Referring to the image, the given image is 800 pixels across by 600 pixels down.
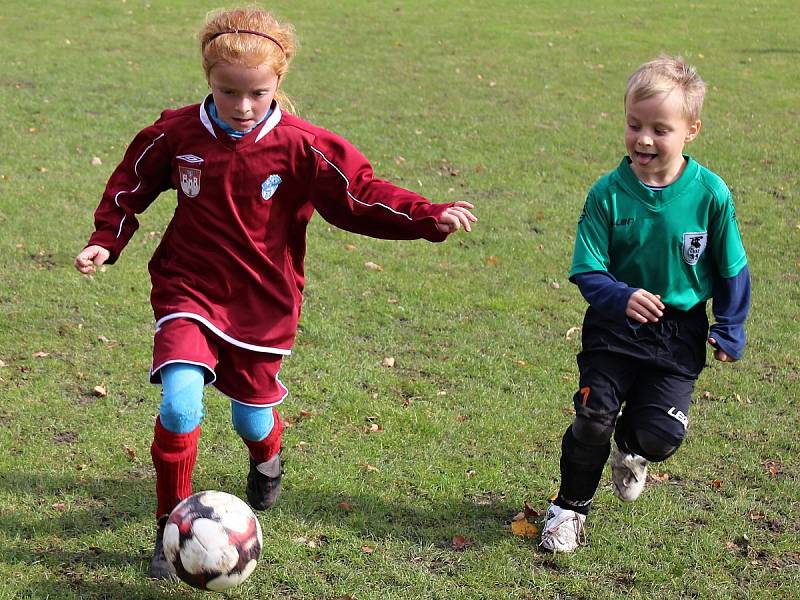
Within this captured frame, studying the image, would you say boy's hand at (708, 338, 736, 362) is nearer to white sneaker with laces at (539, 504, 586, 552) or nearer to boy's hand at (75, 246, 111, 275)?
white sneaker with laces at (539, 504, 586, 552)

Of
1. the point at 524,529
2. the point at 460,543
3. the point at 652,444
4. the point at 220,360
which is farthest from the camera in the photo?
the point at 524,529

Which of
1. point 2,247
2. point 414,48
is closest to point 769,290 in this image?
point 2,247

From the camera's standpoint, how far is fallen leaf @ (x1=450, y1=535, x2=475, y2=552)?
4.58m

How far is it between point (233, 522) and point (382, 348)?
296 cm

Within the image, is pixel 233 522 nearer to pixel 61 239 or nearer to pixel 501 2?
pixel 61 239

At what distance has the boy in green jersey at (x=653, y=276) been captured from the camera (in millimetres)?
4309

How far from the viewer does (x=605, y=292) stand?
4242mm

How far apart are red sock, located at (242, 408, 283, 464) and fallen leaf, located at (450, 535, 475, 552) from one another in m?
0.85

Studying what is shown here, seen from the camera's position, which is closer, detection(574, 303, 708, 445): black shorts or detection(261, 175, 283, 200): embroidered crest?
detection(261, 175, 283, 200): embroidered crest

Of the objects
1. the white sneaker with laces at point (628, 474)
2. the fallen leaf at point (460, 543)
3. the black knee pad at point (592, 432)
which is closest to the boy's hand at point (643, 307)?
the black knee pad at point (592, 432)

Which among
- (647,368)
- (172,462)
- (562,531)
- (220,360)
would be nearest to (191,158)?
(220,360)

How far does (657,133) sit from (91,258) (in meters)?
2.27

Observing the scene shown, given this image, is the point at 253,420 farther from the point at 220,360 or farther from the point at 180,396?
the point at 180,396

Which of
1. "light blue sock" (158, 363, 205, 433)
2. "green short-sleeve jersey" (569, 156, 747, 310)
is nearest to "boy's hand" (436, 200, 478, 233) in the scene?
"green short-sleeve jersey" (569, 156, 747, 310)
